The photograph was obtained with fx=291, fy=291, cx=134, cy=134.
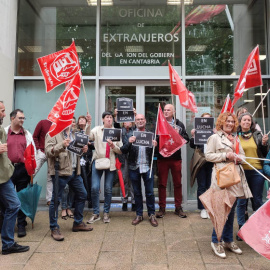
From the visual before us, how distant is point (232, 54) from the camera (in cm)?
693

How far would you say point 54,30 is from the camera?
7.05 meters

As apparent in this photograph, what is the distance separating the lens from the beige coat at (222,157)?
395 cm

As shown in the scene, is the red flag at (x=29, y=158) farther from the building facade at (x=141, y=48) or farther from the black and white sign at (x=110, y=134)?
the building facade at (x=141, y=48)

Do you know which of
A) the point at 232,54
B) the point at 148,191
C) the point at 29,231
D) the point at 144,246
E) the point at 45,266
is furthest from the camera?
the point at 232,54

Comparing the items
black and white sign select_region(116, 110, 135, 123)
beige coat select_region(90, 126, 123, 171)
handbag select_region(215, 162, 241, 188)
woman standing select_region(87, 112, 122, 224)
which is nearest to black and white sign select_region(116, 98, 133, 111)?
black and white sign select_region(116, 110, 135, 123)

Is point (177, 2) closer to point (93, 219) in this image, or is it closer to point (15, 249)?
point (93, 219)

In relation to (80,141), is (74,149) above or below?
below

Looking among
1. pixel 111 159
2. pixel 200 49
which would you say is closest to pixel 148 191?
pixel 111 159

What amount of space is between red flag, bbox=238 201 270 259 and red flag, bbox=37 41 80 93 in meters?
3.76

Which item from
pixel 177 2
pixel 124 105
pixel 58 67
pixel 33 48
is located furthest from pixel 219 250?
pixel 33 48

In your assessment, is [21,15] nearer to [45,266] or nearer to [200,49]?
[200,49]

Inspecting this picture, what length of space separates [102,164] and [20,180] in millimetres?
1400

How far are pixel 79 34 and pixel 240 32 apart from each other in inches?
153

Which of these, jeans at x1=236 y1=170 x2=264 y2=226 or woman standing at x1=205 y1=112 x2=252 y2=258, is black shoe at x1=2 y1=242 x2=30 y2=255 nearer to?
woman standing at x1=205 y1=112 x2=252 y2=258
